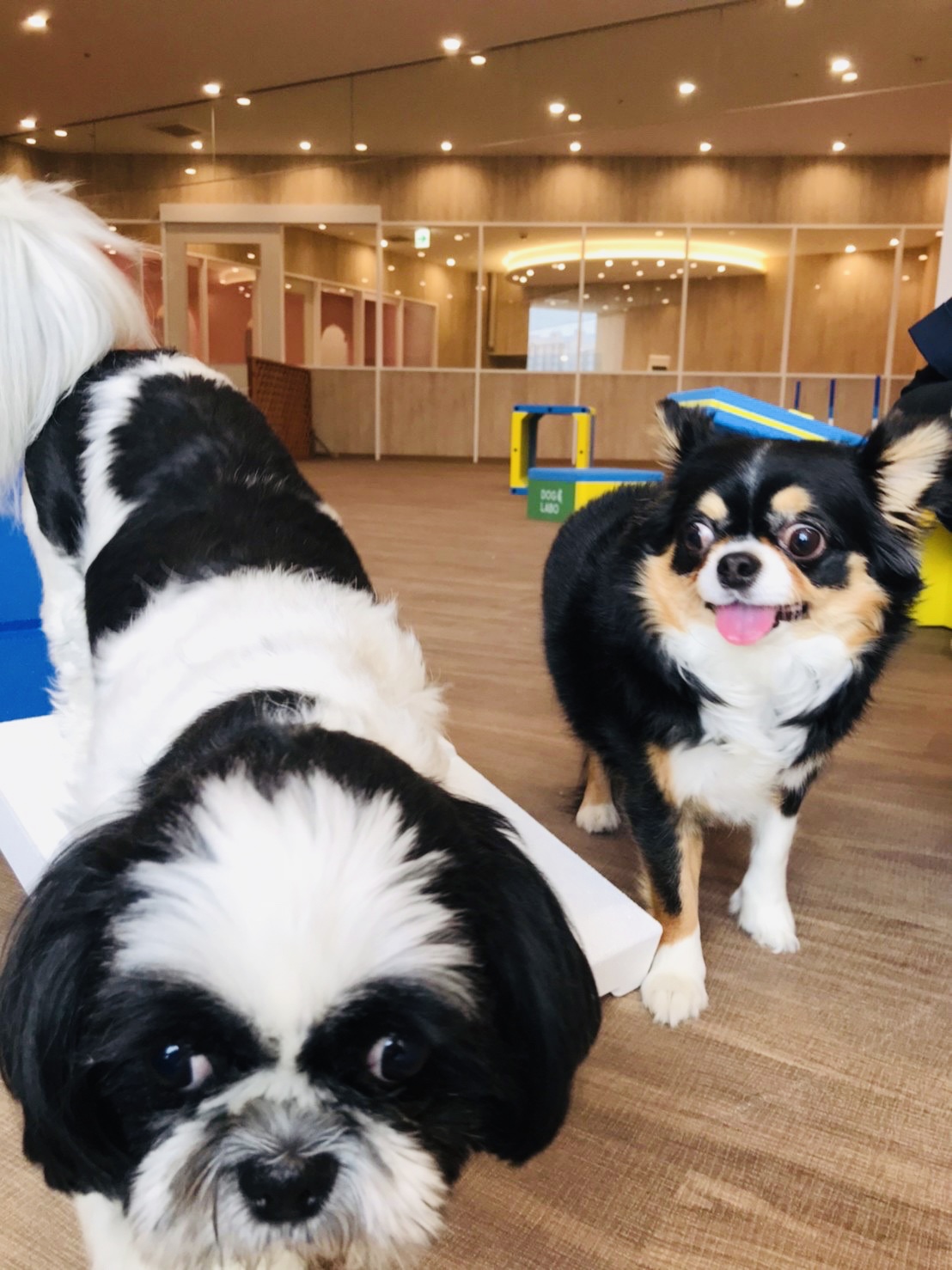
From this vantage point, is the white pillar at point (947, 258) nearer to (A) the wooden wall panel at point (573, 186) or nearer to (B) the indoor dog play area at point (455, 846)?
(B) the indoor dog play area at point (455, 846)

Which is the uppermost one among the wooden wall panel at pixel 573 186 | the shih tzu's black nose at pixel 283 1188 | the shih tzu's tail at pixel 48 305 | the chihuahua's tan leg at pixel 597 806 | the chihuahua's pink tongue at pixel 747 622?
the wooden wall panel at pixel 573 186

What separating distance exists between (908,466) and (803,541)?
19 cm

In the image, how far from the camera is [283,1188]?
0.67 m

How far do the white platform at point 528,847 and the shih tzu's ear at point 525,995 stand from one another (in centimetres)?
43

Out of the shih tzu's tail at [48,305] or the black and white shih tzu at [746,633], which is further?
the shih tzu's tail at [48,305]

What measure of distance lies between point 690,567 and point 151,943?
994mm

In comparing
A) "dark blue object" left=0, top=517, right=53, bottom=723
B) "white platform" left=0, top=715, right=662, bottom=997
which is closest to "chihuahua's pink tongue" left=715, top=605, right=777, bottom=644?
"white platform" left=0, top=715, right=662, bottom=997

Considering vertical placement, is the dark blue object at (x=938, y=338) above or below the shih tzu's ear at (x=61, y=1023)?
above

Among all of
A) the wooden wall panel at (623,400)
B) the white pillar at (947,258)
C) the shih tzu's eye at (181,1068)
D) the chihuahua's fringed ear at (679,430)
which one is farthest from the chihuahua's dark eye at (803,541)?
the wooden wall panel at (623,400)

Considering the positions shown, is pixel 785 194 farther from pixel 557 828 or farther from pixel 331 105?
pixel 557 828

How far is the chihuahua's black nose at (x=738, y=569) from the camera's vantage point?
1.33m

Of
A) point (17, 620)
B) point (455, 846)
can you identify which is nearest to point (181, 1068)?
point (455, 846)

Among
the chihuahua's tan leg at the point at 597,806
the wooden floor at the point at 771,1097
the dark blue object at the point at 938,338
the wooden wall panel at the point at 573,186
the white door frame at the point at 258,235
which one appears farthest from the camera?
the white door frame at the point at 258,235

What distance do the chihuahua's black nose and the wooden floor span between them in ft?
1.97
